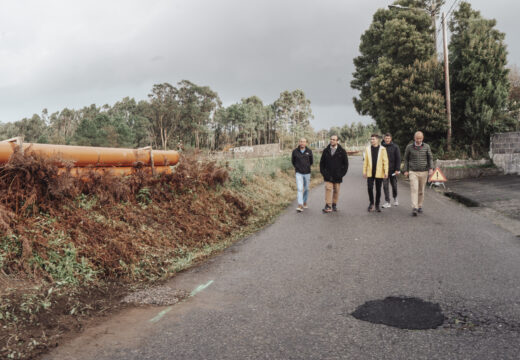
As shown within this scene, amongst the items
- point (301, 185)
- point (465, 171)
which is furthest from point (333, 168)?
point (465, 171)

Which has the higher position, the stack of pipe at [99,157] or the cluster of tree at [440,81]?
the cluster of tree at [440,81]

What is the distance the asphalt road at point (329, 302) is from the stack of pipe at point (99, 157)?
258cm

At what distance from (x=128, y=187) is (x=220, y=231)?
2.05 meters

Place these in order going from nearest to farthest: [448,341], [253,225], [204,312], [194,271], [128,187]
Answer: [448,341] < [204,312] < [194,271] < [128,187] < [253,225]

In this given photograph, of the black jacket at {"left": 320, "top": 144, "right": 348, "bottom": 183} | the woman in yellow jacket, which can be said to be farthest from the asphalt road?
the black jacket at {"left": 320, "top": 144, "right": 348, "bottom": 183}

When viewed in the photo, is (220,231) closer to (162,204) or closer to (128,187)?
(162,204)

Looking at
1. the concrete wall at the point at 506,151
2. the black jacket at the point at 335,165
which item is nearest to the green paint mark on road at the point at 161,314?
the black jacket at the point at 335,165

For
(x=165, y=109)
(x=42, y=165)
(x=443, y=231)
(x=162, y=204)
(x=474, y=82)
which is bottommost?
(x=443, y=231)

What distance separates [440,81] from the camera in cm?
2277

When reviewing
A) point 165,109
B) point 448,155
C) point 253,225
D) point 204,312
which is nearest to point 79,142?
point 165,109

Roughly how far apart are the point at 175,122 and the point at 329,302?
67.0m

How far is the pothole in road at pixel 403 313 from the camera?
11.4 feet

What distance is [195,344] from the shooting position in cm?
317

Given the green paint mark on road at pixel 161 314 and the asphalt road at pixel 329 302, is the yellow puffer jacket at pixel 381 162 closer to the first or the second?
the asphalt road at pixel 329 302
